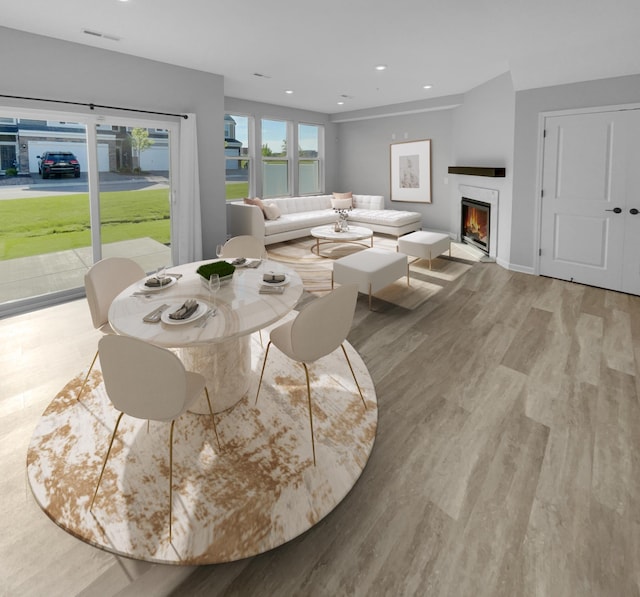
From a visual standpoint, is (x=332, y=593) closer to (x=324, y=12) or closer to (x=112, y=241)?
(x=324, y=12)

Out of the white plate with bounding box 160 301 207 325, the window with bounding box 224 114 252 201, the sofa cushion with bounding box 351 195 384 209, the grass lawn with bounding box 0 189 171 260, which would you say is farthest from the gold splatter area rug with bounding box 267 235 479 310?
the white plate with bounding box 160 301 207 325

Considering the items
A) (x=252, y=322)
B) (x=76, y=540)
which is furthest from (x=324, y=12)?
(x=76, y=540)

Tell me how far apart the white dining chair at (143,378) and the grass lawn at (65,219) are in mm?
3781

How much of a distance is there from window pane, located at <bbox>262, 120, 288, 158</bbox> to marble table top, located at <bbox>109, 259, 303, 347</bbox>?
239 inches

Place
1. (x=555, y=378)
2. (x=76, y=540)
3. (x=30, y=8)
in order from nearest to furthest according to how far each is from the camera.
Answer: (x=76, y=540), (x=555, y=378), (x=30, y=8)

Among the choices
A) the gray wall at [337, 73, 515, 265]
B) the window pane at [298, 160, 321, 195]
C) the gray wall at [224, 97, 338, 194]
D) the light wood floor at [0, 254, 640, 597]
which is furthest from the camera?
the window pane at [298, 160, 321, 195]

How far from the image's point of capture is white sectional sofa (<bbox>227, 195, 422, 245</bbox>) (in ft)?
22.5

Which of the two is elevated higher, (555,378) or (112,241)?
(112,241)

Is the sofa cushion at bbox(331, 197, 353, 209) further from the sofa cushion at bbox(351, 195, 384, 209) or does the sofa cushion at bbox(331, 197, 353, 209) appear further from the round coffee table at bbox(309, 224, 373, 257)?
the round coffee table at bbox(309, 224, 373, 257)

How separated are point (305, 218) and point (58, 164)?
4.07 meters

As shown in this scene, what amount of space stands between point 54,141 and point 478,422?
4.94m

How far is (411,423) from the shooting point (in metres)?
2.35

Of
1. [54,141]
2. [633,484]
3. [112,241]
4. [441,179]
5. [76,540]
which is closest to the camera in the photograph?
[76,540]

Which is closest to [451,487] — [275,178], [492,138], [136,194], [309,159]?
[136,194]
